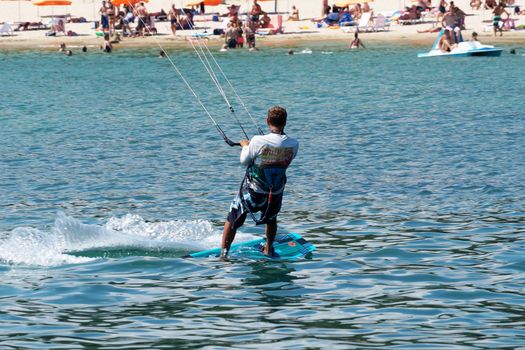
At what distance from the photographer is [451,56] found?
56.7 metres

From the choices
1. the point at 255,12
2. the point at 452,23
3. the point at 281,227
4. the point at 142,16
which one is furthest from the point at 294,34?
the point at 281,227

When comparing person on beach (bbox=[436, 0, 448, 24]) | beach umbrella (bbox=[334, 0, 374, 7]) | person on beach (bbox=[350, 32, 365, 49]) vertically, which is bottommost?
person on beach (bbox=[350, 32, 365, 49])

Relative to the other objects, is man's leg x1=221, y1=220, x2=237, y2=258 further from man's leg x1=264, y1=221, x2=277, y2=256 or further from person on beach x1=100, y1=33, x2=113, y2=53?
person on beach x1=100, y1=33, x2=113, y2=53

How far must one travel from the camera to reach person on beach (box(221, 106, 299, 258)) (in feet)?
46.1

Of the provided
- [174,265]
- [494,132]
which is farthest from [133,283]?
[494,132]

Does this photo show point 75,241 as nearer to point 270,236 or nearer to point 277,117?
point 270,236

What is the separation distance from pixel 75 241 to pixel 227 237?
2320 millimetres

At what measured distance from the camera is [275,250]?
15.2 meters

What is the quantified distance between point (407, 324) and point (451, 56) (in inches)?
1815

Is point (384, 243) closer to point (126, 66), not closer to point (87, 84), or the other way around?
point (87, 84)

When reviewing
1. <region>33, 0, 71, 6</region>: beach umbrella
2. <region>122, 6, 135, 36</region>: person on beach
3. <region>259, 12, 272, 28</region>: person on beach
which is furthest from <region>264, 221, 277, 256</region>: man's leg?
<region>33, 0, 71, 6</region>: beach umbrella

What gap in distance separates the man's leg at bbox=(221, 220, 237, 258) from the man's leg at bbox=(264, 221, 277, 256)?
0.44 metres

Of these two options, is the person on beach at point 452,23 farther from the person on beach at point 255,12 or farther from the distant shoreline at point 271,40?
the person on beach at point 255,12

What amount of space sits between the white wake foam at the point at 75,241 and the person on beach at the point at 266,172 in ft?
4.49
